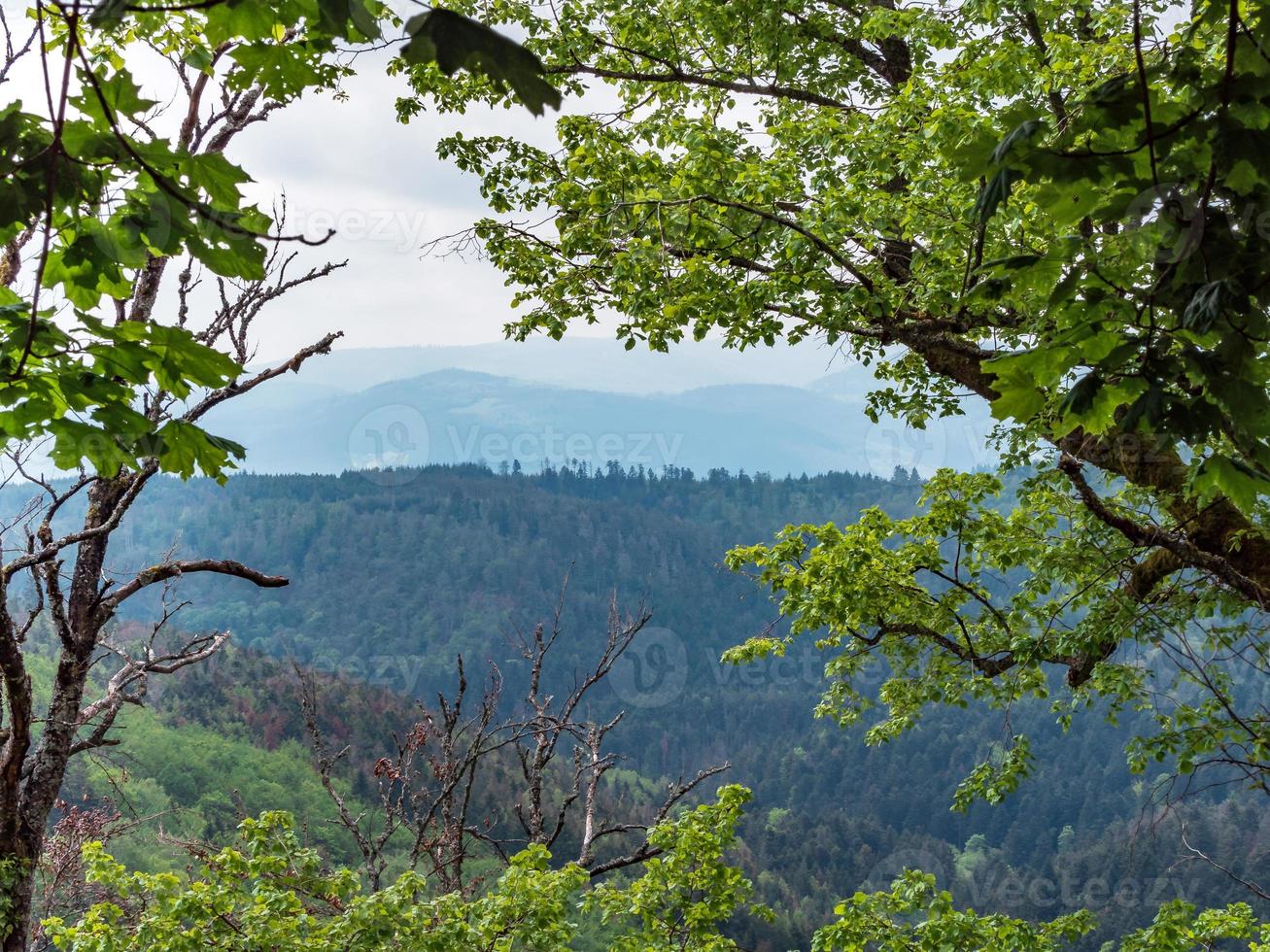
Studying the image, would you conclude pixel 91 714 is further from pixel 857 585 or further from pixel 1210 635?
pixel 1210 635

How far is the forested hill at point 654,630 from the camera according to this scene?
70.7m

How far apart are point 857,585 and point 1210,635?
8.79ft

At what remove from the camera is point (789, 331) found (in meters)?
7.71

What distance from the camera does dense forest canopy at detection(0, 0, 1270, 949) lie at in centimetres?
179

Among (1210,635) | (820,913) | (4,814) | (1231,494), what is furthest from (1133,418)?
(820,913)

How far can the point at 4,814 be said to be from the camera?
527 cm
